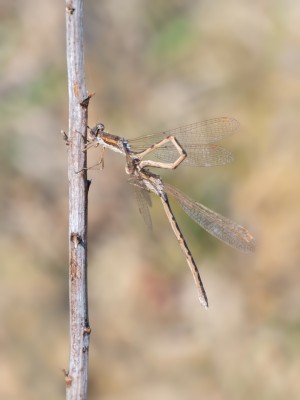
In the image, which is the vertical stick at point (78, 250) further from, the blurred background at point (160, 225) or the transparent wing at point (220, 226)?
the blurred background at point (160, 225)

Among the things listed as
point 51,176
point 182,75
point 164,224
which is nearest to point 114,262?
point 164,224

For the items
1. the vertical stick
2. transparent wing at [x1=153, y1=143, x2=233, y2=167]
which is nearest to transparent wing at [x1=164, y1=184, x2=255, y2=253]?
transparent wing at [x1=153, y1=143, x2=233, y2=167]

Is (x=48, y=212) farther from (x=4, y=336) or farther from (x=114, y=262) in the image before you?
(x=4, y=336)

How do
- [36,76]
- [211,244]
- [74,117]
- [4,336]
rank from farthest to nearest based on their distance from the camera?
[36,76] < [211,244] < [4,336] < [74,117]

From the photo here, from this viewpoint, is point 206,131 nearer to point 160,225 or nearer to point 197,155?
point 197,155

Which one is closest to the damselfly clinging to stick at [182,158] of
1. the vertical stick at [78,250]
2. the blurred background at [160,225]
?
the vertical stick at [78,250]

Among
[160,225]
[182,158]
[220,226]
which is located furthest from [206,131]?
[160,225]

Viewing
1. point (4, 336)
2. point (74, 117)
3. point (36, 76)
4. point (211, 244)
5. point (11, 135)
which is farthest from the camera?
point (36, 76)

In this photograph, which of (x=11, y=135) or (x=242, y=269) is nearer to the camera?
(x=242, y=269)
